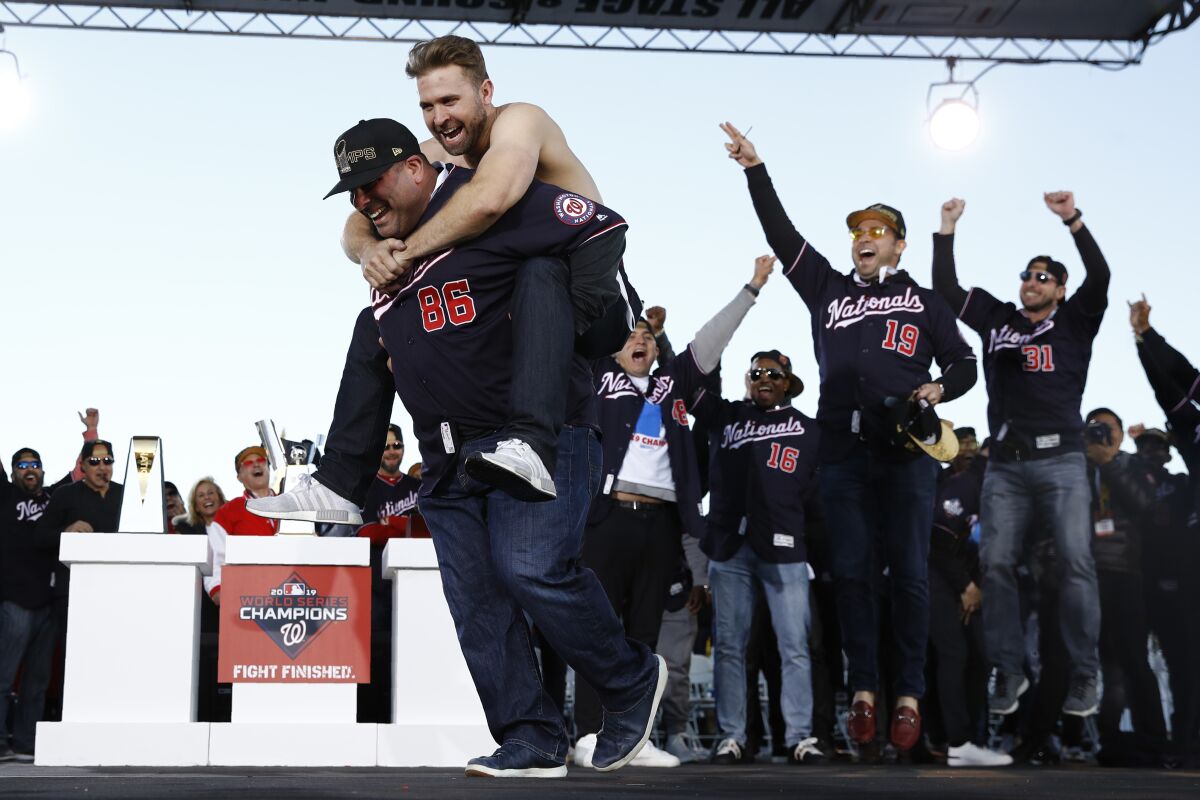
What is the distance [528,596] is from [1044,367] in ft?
12.2

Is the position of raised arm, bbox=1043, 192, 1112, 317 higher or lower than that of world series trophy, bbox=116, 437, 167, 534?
higher

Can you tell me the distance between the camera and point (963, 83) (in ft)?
37.1

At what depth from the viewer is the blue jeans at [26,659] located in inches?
294

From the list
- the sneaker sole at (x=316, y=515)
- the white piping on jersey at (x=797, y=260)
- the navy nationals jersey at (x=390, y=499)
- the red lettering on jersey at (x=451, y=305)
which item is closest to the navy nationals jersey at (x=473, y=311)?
the red lettering on jersey at (x=451, y=305)

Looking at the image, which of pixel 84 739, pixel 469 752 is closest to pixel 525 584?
pixel 469 752

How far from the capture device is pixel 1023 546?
6.06 m

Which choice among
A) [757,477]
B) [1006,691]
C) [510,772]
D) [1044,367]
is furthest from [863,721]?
[510,772]

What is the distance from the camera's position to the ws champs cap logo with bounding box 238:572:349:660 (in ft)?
17.5

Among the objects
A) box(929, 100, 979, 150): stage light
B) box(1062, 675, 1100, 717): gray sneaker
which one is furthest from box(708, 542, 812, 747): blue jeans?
box(929, 100, 979, 150): stage light

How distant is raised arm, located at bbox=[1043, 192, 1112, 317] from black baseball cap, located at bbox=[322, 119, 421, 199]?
12.3 feet

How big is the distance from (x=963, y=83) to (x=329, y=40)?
525cm

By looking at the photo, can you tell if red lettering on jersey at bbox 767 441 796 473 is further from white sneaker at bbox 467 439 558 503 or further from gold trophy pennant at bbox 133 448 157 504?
white sneaker at bbox 467 439 558 503

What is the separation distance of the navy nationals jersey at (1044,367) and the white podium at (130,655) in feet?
11.6

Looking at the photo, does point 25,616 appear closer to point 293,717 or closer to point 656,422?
point 293,717
